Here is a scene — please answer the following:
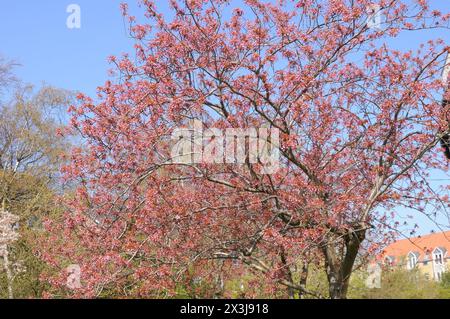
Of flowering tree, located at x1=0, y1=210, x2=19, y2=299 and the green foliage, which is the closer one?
flowering tree, located at x1=0, y1=210, x2=19, y2=299

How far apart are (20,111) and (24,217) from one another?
475cm

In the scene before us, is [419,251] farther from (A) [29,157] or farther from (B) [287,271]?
(A) [29,157]

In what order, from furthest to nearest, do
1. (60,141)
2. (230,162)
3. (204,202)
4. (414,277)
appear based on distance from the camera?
(414,277), (60,141), (204,202), (230,162)

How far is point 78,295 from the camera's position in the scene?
509 cm

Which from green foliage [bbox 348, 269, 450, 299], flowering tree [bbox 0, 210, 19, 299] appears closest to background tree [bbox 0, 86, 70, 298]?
flowering tree [bbox 0, 210, 19, 299]

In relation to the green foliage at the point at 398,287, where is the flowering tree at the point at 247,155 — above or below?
above

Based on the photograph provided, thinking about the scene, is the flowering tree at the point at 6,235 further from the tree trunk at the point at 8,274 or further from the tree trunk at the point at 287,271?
the tree trunk at the point at 287,271

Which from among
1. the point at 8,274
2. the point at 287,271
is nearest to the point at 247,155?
the point at 287,271

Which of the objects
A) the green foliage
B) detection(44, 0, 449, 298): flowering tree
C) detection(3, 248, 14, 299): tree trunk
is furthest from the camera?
the green foliage

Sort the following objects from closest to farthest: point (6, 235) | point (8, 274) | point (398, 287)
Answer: point (8, 274) < point (6, 235) < point (398, 287)

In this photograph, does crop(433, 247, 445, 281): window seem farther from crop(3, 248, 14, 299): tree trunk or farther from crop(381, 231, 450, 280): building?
crop(3, 248, 14, 299): tree trunk

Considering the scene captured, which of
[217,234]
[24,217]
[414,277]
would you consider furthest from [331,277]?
[414,277]

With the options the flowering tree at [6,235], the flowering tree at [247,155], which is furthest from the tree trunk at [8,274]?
the flowering tree at [247,155]
